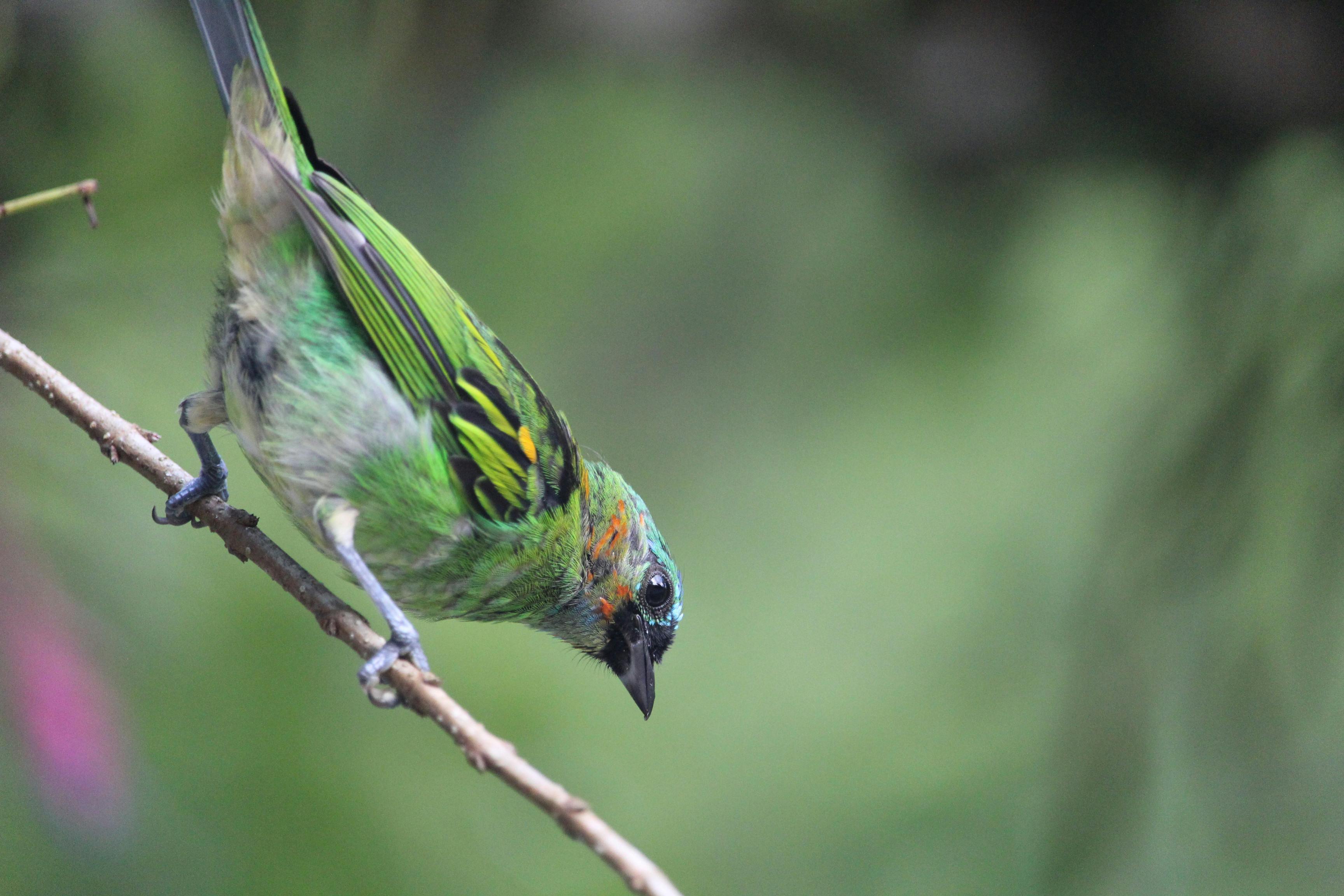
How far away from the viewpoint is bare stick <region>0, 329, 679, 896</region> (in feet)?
3.52

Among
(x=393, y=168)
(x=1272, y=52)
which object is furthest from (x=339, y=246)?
(x=1272, y=52)

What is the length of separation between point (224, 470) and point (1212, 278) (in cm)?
233

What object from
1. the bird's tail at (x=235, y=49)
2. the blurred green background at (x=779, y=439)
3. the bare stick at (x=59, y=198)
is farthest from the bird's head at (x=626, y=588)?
the bare stick at (x=59, y=198)

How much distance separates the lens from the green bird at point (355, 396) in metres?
1.95

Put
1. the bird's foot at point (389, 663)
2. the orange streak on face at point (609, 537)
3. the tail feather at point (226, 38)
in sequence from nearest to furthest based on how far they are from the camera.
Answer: the bird's foot at point (389, 663), the tail feather at point (226, 38), the orange streak on face at point (609, 537)

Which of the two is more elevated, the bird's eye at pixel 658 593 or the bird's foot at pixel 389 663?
the bird's eye at pixel 658 593

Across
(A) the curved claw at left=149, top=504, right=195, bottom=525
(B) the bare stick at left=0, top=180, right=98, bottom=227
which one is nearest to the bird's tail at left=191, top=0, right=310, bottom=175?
(B) the bare stick at left=0, top=180, right=98, bottom=227

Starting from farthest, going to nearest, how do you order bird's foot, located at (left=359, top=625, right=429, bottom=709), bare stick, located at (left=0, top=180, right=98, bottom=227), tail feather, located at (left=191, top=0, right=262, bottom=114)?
tail feather, located at (left=191, top=0, right=262, bottom=114), bird's foot, located at (left=359, top=625, right=429, bottom=709), bare stick, located at (left=0, top=180, right=98, bottom=227)

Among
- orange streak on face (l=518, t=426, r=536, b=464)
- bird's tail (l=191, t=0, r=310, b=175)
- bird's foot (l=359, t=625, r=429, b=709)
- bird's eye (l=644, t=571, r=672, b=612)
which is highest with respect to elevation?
bird's tail (l=191, t=0, r=310, b=175)

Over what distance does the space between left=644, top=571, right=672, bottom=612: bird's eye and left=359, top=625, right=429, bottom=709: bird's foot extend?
65cm

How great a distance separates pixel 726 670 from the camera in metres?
3.64

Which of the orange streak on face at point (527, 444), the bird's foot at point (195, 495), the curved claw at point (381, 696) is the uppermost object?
the orange streak on face at point (527, 444)

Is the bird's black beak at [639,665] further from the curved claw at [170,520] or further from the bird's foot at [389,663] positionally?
the curved claw at [170,520]

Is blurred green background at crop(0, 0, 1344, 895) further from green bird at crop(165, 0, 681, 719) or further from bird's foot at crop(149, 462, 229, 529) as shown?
green bird at crop(165, 0, 681, 719)
